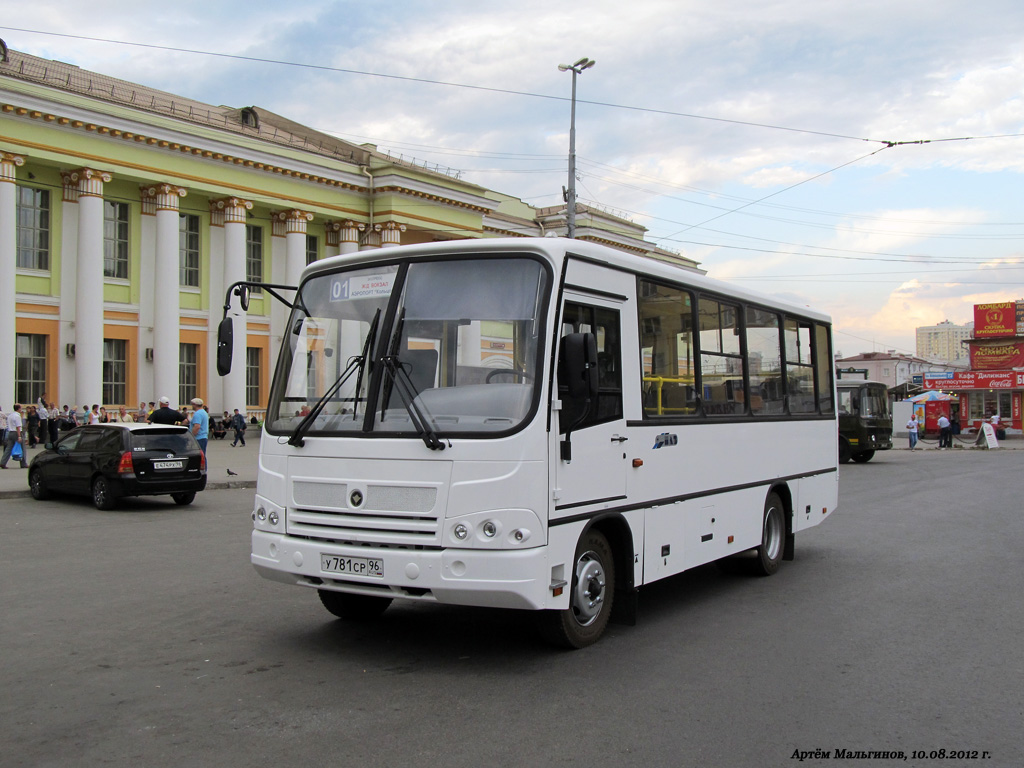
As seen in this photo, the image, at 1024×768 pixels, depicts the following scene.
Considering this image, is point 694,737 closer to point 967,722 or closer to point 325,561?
point 967,722

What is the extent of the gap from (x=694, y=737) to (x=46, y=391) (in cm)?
3545

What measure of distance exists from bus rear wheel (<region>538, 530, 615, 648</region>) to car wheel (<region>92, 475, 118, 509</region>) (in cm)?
1184

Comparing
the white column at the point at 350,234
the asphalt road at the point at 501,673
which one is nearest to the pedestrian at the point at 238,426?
the white column at the point at 350,234

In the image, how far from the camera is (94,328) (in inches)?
1407

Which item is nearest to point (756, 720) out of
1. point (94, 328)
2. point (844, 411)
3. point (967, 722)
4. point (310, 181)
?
point (967, 722)

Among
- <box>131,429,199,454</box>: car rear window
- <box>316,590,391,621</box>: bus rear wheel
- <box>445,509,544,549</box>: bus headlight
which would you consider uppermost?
<box>131,429,199,454</box>: car rear window

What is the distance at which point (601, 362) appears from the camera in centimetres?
692

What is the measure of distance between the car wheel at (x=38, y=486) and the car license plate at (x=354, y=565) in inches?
531

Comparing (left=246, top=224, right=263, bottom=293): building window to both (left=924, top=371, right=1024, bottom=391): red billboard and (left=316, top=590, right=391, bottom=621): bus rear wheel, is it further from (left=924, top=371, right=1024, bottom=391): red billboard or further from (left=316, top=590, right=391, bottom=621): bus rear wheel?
(left=924, top=371, right=1024, bottom=391): red billboard

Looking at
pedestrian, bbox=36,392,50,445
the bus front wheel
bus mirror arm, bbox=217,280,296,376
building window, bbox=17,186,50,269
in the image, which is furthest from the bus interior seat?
building window, bbox=17,186,50,269

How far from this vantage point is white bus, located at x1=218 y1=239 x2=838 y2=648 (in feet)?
19.7

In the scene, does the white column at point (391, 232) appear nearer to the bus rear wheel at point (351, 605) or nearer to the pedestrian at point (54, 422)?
the pedestrian at point (54, 422)

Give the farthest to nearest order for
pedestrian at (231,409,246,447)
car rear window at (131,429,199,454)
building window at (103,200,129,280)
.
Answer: building window at (103,200,129,280)
pedestrian at (231,409,246,447)
car rear window at (131,429,199,454)

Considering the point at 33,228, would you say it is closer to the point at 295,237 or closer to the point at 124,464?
the point at 295,237
